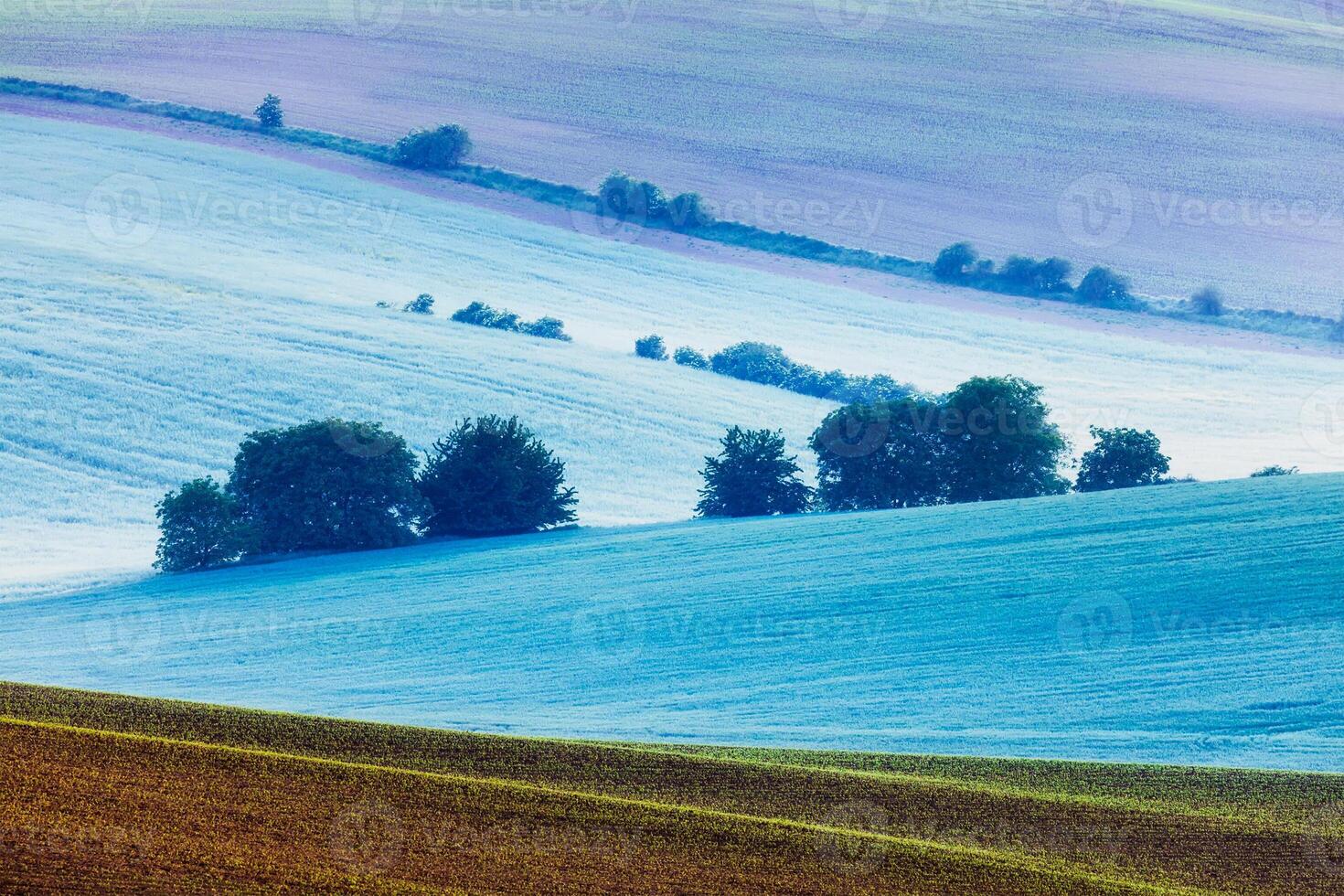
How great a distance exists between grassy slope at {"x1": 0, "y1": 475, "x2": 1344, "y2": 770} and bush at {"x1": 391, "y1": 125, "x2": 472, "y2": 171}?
36.8 meters

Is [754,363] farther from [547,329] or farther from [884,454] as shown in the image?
[884,454]

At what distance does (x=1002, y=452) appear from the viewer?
98.0ft

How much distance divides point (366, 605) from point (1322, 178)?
5263cm

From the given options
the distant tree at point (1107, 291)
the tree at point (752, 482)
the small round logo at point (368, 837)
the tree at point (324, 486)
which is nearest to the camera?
the small round logo at point (368, 837)

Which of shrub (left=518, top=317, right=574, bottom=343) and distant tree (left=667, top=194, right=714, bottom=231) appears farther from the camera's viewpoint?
distant tree (left=667, top=194, right=714, bottom=231)

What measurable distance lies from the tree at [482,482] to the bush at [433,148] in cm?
3446

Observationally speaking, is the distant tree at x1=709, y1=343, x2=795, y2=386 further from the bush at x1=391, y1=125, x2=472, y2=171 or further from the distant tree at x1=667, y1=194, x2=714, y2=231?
the bush at x1=391, y1=125, x2=472, y2=171

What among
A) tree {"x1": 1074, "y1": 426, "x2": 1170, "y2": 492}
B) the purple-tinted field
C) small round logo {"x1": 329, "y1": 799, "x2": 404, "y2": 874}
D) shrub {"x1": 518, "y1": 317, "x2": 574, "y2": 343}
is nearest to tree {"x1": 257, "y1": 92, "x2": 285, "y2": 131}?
the purple-tinted field

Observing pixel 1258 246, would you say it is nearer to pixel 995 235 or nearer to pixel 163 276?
pixel 995 235

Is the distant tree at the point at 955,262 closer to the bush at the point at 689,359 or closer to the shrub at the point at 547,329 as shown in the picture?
the bush at the point at 689,359

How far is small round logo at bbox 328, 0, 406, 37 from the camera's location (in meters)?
73.9

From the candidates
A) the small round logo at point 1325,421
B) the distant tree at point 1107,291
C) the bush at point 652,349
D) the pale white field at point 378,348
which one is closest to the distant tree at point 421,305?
the pale white field at point 378,348

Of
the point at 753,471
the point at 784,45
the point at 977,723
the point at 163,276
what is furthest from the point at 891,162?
the point at 977,723

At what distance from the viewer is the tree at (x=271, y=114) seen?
62.6 m
